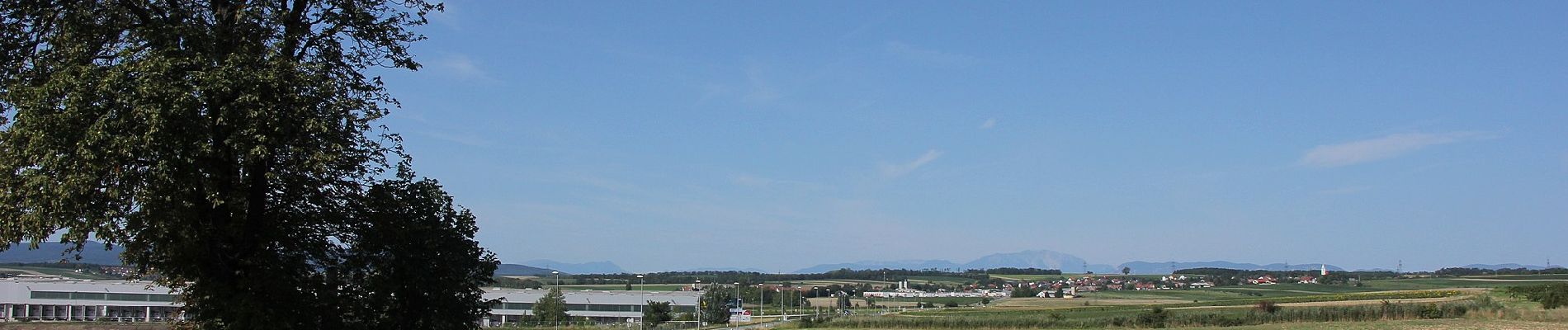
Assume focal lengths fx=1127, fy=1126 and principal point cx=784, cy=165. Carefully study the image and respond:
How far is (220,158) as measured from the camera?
14.5 m

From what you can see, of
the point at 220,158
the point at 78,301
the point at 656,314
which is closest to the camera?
the point at 220,158

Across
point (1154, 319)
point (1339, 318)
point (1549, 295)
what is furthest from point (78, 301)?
point (1549, 295)

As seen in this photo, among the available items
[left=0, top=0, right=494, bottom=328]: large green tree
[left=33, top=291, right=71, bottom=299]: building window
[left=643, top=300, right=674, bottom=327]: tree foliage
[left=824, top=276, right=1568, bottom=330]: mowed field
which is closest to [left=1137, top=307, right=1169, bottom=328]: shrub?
[left=824, top=276, right=1568, bottom=330]: mowed field

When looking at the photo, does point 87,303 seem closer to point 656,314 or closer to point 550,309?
point 550,309

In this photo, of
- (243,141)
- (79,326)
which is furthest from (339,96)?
(79,326)

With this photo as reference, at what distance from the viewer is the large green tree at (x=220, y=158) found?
1317cm

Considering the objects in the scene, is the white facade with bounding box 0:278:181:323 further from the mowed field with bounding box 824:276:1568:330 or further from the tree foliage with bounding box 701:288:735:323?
the mowed field with bounding box 824:276:1568:330

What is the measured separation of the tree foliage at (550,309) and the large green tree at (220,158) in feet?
312

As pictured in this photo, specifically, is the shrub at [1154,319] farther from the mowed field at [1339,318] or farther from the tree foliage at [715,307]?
the tree foliage at [715,307]

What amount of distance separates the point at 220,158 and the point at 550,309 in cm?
10166

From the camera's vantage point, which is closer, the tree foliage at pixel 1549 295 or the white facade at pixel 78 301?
the tree foliage at pixel 1549 295

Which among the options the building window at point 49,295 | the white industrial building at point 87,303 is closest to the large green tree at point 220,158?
the white industrial building at point 87,303

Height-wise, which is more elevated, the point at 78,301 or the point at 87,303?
the point at 78,301

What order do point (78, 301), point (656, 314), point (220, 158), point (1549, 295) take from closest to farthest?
point (220, 158)
point (1549, 295)
point (78, 301)
point (656, 314)
